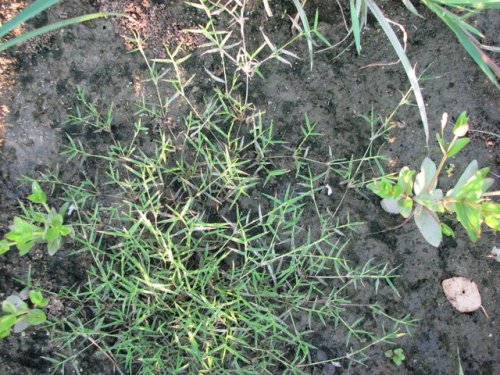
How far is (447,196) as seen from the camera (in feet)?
5.49

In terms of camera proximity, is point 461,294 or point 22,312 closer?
point 22,312

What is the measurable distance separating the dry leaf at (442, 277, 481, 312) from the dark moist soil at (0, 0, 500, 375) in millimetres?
28

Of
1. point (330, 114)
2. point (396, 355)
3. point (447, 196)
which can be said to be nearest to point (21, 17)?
point (330, 114)

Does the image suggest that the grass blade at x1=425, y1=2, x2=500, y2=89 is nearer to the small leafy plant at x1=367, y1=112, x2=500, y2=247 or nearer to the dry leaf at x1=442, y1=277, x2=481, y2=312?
the small leafy plant at x1=367, y1=112, x2=500, y2=247

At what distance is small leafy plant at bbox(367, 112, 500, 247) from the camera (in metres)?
1.53

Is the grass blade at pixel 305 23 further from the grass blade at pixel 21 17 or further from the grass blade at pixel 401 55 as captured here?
the grass blade at pixel 21 17

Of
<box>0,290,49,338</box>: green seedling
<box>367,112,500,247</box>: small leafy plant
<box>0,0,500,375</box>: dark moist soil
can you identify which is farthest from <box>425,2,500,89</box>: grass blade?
<box>0,290,49,338</box>: green seedling

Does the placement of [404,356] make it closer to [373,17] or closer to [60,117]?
[373,17]

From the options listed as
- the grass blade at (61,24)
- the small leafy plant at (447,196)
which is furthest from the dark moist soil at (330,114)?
the small leafy plant at (447,196)

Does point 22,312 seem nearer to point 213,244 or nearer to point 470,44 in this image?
point 213,244

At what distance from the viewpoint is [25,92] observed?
1.89 metres

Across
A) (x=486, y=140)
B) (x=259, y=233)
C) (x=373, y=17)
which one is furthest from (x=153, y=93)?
(x=486, y=140)

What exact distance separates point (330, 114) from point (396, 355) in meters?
0.91

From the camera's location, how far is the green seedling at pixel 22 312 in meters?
1.63
